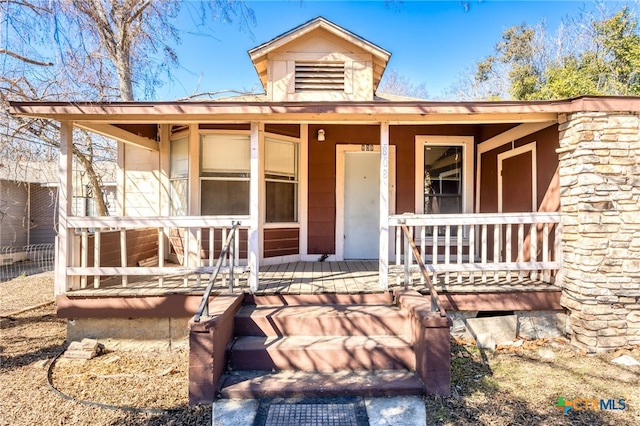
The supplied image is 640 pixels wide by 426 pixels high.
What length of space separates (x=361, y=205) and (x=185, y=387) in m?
4.14

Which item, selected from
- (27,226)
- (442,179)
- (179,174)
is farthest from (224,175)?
(27,226)

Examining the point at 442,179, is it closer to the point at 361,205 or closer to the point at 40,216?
the point at 361,205

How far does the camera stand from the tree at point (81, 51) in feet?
14.3

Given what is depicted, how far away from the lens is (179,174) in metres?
5.95

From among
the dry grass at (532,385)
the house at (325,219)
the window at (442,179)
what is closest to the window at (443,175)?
the window at (442,179)

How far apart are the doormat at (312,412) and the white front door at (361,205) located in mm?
3563

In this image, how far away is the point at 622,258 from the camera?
12.7 ft

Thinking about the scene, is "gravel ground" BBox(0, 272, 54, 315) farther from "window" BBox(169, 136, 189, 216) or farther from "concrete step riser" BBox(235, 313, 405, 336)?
"concrete step riser" BBox(235, 313, 405, 336)

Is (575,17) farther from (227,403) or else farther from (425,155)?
(227,403)

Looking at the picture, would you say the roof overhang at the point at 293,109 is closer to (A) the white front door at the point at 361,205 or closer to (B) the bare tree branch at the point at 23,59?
(B) the bare tree branch at the point at 23,59

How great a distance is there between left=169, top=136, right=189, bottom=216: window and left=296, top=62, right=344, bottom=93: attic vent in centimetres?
220

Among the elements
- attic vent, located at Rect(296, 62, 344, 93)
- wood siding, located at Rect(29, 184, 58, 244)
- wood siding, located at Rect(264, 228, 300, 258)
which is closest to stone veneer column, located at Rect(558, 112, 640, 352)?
attic vent, located at Rect(296, 62, 344, 93)

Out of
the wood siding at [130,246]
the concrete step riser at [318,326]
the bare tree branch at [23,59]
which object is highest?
the bare tree branch at [23,59]

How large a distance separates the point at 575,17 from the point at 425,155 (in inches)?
613
